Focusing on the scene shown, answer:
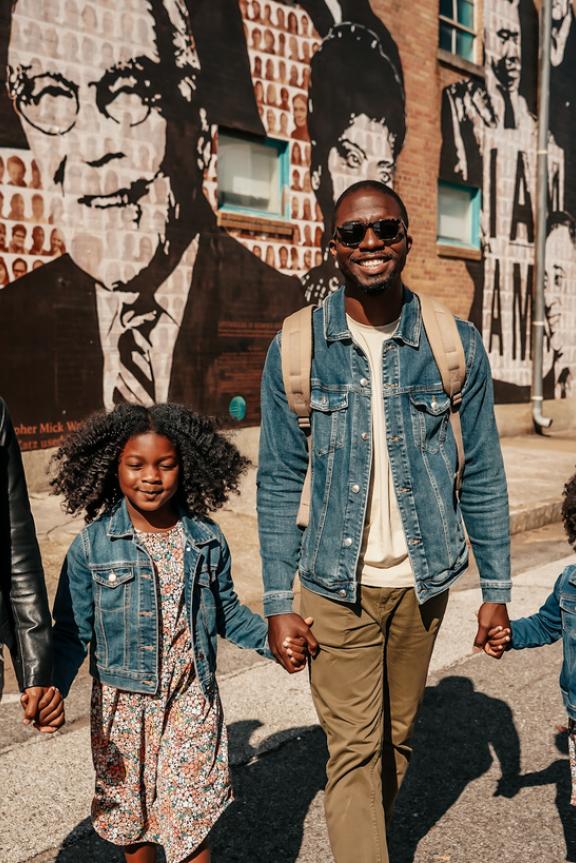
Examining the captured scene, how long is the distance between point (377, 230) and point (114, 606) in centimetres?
144

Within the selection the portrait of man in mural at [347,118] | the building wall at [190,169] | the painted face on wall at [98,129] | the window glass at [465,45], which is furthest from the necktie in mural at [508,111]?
the painted face on wall at [98,129]

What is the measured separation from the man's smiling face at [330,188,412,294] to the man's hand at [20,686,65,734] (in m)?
1.50

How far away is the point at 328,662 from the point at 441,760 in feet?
4.74

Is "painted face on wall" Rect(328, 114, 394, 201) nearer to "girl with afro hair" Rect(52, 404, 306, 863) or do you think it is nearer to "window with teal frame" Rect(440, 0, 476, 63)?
"window with teal frame" Rect(440, 0, 476, 63)

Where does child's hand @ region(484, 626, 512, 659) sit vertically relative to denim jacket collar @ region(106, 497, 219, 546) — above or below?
below

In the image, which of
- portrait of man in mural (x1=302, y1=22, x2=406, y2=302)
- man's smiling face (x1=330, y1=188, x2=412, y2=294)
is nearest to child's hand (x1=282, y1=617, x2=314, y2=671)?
man's smiling face (x1=330, y1=188, x2=412, y2=294)

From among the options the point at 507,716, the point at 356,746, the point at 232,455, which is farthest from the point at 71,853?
the point at 507,716

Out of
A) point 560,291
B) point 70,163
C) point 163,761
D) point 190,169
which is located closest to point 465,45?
point 560,291

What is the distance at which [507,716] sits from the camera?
435 cm

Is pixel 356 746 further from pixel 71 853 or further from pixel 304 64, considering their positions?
pixel 304 64

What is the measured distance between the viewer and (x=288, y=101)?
11430 millimetres

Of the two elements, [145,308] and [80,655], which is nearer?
[80,655]

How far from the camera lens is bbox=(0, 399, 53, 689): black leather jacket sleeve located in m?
2.29

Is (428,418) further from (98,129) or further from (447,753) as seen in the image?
(98,129)
